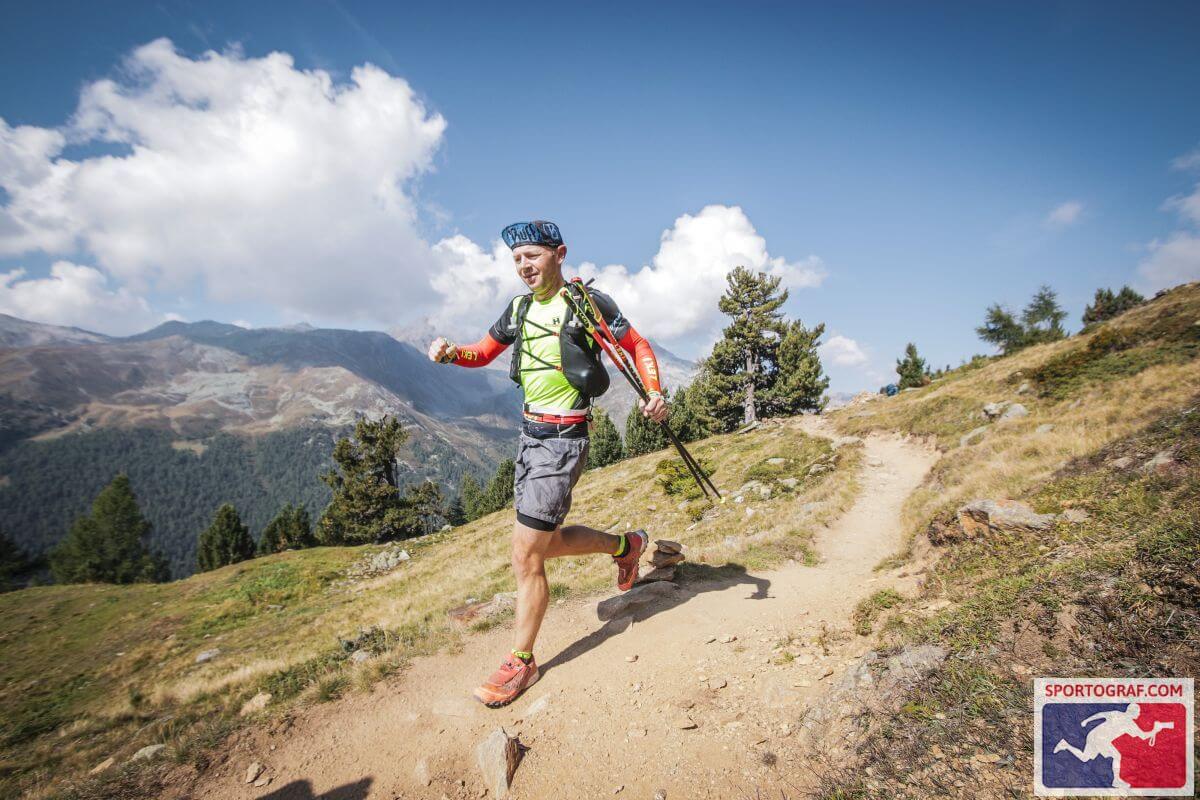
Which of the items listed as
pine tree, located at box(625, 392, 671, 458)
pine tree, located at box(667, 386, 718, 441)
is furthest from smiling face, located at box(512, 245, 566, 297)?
pine tree, located at box(625, 392, 671, 458)

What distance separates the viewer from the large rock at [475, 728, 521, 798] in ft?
11.0

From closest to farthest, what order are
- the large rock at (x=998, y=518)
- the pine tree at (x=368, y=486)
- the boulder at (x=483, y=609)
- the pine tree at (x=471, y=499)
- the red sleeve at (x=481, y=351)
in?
1. the red sleeve at (x=481, y=351)
2. the large rock at (x=998, y=518)
3. the boulder at (x=483, y=609)
4. the pine tree at (x=368, y=486)
5. the pine tree at (x=471, y=499)

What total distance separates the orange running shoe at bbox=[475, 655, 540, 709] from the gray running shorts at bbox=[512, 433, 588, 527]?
142 centimetres

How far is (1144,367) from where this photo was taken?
1389 cm

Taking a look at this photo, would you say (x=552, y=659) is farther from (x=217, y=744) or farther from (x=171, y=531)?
(x=171, y=531)

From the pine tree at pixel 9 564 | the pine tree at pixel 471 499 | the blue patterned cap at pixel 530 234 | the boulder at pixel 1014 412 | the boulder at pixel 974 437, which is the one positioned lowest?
the pine tree at pixel 9 564

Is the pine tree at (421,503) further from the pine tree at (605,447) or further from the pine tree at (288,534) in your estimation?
the pine tree at (605,447)

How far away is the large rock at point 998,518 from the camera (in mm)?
5777

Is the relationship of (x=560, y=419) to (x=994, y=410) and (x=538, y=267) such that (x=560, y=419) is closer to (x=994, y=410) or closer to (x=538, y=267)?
(x=538, y=267)

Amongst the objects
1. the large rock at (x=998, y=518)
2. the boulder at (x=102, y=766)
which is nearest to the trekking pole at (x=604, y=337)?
the large rock at (x=998, y=518)

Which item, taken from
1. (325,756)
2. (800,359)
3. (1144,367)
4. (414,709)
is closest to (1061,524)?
(414,709)

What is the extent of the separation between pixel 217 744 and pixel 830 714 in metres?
5.10

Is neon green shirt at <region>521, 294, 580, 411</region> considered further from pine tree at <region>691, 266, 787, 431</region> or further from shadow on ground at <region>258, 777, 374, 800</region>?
pine tree at <region>691, 266, 787, 431</region>

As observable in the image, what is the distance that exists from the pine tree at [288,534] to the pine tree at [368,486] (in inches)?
924
